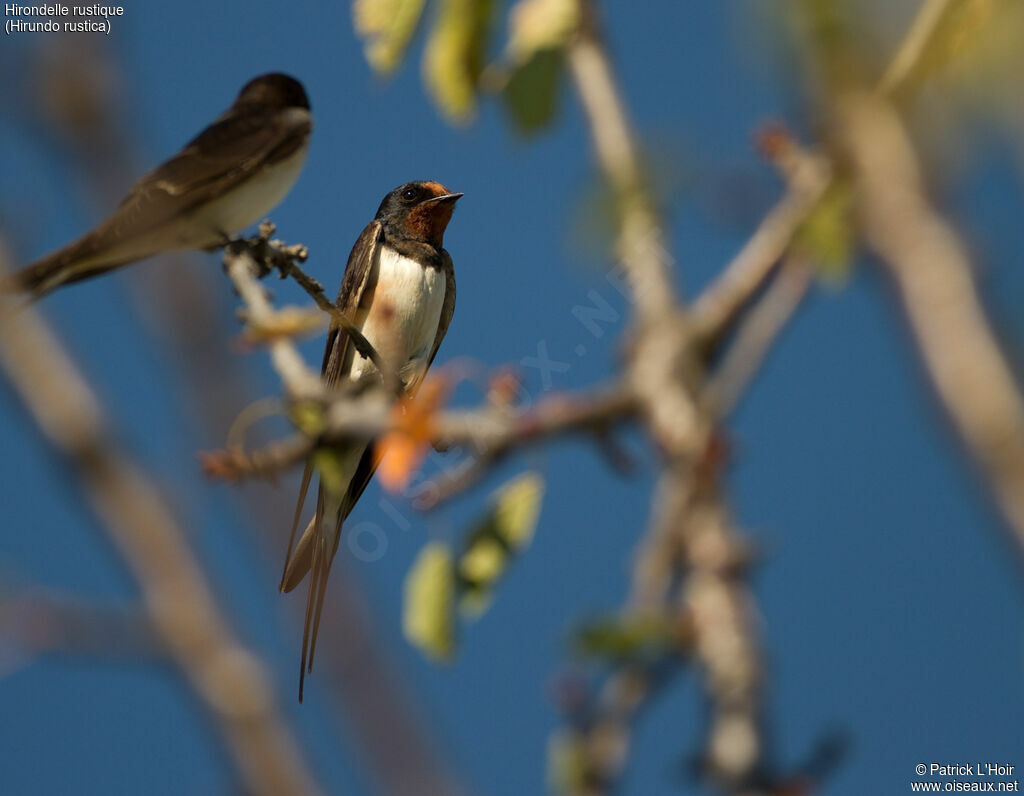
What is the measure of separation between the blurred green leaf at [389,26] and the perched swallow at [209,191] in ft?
1.74

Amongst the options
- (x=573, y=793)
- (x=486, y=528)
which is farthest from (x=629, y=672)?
(x=486, y=528)

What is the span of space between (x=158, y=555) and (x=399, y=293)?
59.5 inches

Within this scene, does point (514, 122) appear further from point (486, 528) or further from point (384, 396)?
point (486, 528)

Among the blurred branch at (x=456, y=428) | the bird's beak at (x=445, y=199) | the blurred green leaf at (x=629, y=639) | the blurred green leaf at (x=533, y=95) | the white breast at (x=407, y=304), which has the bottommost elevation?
the blurred green leaf at (x=629, y=639)

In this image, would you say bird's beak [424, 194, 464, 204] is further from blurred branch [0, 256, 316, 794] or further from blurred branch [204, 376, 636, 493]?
blurred branch [0, 256, 316, 794]

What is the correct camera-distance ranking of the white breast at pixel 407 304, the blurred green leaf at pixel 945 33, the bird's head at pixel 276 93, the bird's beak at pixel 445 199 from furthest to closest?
the bird's head at pixel 276 93 → the white breast at pixel 407 304 → the bird's beak at pixel 445 199 → the blurred green leaf at pixel 945 33

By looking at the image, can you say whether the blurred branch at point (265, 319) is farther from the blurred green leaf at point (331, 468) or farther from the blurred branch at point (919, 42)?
the blurred branch at point (919, 42)

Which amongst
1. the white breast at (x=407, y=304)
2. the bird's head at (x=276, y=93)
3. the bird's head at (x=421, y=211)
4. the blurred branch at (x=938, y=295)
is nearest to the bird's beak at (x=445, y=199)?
the bird's head at (x=421, y=211)

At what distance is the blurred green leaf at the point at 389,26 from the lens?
2.31 metres

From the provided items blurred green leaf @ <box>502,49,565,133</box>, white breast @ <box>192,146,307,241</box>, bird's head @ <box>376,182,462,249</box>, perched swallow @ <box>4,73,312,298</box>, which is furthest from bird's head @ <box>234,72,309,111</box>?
blurred green leaf @ <box>502,49,565,133</box>

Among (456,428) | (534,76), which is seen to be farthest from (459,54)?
(456,428)

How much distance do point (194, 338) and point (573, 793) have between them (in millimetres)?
1512

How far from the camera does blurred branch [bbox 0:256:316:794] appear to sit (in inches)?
66.0

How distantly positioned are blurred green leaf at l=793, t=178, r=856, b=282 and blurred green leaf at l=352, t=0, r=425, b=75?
118 centimetres
